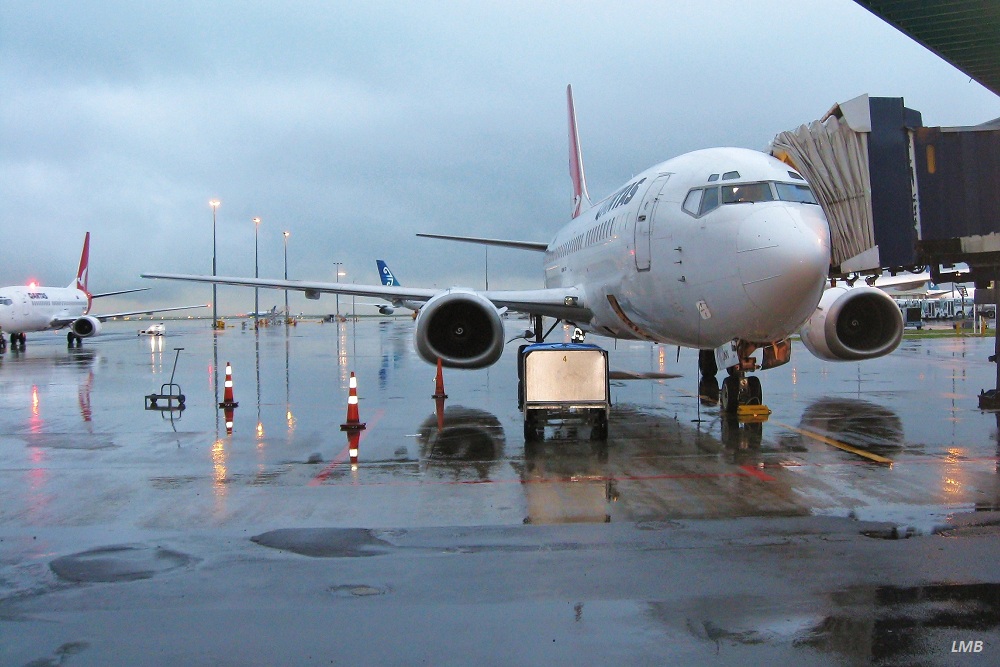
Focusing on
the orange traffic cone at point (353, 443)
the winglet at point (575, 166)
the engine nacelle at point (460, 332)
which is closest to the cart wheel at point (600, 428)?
the engine nacelle at point (460, 332)

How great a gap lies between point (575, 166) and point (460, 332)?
14.9 metres

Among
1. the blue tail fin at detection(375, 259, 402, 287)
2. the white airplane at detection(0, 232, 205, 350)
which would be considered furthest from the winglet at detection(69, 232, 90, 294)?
the blue tail fin at detection(375, 259, 402, 287)

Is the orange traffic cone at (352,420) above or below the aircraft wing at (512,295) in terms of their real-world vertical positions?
below

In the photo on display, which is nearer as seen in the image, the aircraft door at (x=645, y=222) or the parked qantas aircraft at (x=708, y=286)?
the parked qantas aircraft at (x=708, y=286)

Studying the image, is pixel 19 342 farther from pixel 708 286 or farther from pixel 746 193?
pixel 746 193

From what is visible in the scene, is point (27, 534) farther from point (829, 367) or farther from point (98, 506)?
point (829, 367)

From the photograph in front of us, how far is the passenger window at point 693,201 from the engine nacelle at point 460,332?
4.10 metres

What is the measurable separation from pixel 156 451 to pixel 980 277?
13.2 m

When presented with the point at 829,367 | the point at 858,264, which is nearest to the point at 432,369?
the point at 829,367

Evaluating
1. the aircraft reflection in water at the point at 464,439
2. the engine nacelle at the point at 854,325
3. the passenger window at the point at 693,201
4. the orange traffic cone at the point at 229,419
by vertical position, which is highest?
the passenger window at the point at 693,201

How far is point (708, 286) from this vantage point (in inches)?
422

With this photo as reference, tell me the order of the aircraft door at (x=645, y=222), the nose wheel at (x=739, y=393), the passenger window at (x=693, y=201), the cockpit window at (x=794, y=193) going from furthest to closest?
the nose wheel at (x=739, y=393) → the aircraft door at (x=645, y=222) → the passenger window at (x=693, y=201) → the cockpit window at (x=794, y=193)

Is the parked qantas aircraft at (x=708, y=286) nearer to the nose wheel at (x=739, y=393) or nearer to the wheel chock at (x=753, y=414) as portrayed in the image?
the nose wheel at (x=739, y=393)

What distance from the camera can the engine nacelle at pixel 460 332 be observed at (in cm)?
1413
